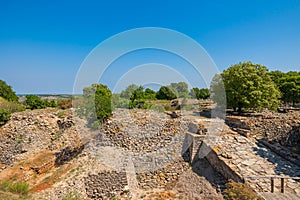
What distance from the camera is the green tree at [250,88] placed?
37.8 feet

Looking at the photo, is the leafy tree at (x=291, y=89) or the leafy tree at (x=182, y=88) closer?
the leafy tree at (x=291, y=89)

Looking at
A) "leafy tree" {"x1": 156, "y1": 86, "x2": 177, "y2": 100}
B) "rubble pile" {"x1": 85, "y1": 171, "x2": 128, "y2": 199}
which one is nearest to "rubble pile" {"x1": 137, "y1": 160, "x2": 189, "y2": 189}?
"rubble pile" {"x1": 85, "y1": 171, "x2": 128, "y2": 199}

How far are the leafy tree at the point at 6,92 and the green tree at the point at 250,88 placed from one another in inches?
1017

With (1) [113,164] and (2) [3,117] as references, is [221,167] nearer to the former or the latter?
(1) [113,164]

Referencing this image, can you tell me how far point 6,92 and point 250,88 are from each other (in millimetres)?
28221

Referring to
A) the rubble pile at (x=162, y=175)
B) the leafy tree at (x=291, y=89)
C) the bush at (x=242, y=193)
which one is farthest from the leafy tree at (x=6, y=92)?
the leafy tree at (x=291, y=89)

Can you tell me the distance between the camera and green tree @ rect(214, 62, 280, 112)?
11.5 m

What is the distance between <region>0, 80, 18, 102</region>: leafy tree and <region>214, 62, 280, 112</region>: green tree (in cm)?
2584

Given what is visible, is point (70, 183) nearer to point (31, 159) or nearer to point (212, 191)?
point (31, 159)

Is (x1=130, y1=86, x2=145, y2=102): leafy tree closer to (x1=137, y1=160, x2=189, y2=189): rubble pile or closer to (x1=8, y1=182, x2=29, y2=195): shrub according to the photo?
(x1=137, y1=160, x2=189, y2=189): rubble pile

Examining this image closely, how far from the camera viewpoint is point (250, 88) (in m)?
11.7

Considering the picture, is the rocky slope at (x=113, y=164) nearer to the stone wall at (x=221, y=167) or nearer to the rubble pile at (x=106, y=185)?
the rubble pile at (x=106, y=185)

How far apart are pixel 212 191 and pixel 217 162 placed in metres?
1.10

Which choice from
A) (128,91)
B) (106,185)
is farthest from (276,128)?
(128,91)
